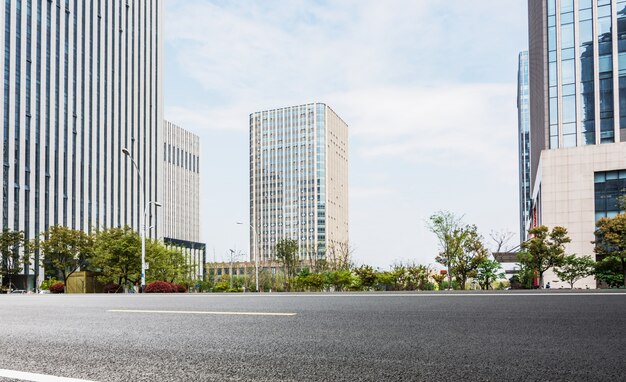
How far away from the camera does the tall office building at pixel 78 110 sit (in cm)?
6600

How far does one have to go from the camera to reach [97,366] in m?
3.50

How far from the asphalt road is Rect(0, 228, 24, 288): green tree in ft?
191

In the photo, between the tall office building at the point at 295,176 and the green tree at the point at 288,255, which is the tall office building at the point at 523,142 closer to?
the tall office building at the point at 295,176

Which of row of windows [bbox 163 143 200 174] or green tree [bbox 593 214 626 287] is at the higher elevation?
row of windows [bbox 163 143 200 174]

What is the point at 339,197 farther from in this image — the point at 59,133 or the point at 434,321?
the point at 434,321

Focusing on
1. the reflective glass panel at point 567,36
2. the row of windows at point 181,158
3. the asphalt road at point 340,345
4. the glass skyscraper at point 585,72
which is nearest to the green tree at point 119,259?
the glass skyscraper at point 585,72

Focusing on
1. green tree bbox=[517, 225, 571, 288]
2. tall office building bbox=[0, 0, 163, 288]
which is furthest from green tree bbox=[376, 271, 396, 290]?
tall office building bbox=[0, 0, 163, 288]

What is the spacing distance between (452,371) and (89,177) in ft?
269

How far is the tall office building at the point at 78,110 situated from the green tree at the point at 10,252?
4.01 m

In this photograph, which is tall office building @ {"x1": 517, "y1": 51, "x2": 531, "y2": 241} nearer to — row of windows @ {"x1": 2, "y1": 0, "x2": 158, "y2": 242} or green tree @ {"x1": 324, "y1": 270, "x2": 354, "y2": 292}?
row of windows @ {"x1": 2, "y1": 0, "x2": 158, "y2": 242}

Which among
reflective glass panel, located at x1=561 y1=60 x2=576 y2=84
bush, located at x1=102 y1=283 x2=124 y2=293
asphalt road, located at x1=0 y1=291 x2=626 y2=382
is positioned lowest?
bush, located at x1=102 y1=283 x2=124 y2=293

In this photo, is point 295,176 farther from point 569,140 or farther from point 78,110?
point 569,140

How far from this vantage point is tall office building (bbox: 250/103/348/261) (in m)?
158

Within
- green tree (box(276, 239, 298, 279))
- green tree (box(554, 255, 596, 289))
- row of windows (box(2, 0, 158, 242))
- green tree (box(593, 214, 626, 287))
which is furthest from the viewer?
row of windows (box(2, 0, 158, 242))
